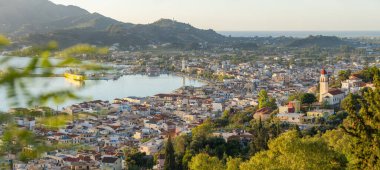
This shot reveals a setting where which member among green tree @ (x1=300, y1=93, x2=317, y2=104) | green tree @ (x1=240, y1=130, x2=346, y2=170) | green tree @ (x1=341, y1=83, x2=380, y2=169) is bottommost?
green tree @ (x1=300, y1=93, x2=317, y2=104)

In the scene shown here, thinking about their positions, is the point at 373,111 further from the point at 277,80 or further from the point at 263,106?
the point at 277,80

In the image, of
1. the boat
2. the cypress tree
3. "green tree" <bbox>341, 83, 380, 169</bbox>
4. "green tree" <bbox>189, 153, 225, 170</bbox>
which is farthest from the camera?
the cypress tree

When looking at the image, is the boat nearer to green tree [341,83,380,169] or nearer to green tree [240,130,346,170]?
green tree [341,83,380,169]

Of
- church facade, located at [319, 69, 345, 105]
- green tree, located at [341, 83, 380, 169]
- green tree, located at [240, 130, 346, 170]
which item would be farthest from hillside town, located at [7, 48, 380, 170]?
green tree, located at [341, 83, 380, 169]

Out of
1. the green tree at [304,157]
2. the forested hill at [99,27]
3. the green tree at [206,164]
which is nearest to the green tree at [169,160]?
the green tree at [206,164]

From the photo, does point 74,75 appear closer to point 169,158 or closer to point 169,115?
point 169,158

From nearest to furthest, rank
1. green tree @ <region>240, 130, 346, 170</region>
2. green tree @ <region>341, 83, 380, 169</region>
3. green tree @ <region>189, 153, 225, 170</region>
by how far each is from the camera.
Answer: green tree @ <region>341, 83, 380, 169</region> → green tree @ <region>240, 130, 346, 170</region> → green tree @ <region>189, 153, 225, 170</region>

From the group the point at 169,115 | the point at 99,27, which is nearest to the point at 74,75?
the point at 169,115

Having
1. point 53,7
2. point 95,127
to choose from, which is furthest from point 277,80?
point 53,7

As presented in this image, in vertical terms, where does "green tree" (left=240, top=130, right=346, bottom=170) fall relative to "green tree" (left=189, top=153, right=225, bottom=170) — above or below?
above
